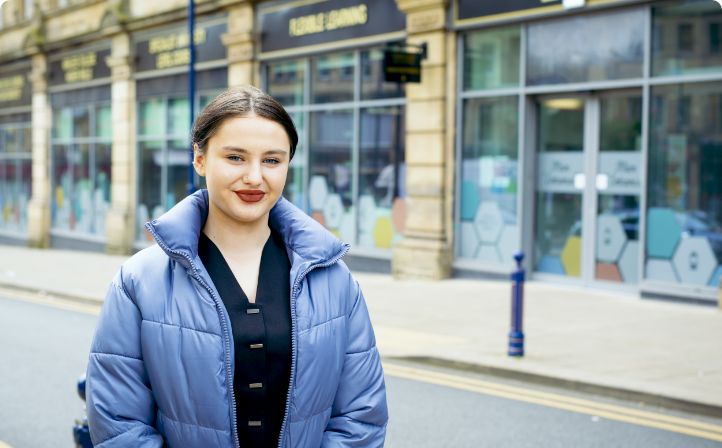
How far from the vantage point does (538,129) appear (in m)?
14.8

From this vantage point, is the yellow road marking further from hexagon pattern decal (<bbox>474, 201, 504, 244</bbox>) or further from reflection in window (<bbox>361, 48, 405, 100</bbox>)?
reflection in window (<bbox>361, 48, 405, 100</bbox>)

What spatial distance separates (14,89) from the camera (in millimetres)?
30953

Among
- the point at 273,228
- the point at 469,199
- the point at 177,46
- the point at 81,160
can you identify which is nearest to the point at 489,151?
the point at 469,199

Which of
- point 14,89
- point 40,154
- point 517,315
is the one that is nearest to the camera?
point 517,315

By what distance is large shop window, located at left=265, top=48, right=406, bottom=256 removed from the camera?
1697 cm

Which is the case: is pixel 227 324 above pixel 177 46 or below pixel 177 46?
below

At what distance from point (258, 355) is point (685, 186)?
11011mm

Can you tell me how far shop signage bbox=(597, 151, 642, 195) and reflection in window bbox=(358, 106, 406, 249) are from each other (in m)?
4.03

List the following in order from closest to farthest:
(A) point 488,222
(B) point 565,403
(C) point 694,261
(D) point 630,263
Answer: (B) point 565,403, (C) point 694,261, (D) point 630,263, (A) point 488,222

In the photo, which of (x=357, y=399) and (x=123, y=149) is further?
(x=123, y=149)

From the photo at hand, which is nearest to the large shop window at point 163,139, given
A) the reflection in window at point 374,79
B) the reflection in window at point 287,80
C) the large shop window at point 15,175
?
the reflection in window at point 287,80

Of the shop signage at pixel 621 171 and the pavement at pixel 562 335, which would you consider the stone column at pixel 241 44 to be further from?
the shop signage at pixel 621 171

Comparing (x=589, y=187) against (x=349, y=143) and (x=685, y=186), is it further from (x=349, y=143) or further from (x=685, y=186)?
(x=349, y=143)

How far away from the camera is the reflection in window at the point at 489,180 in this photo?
591 inches
